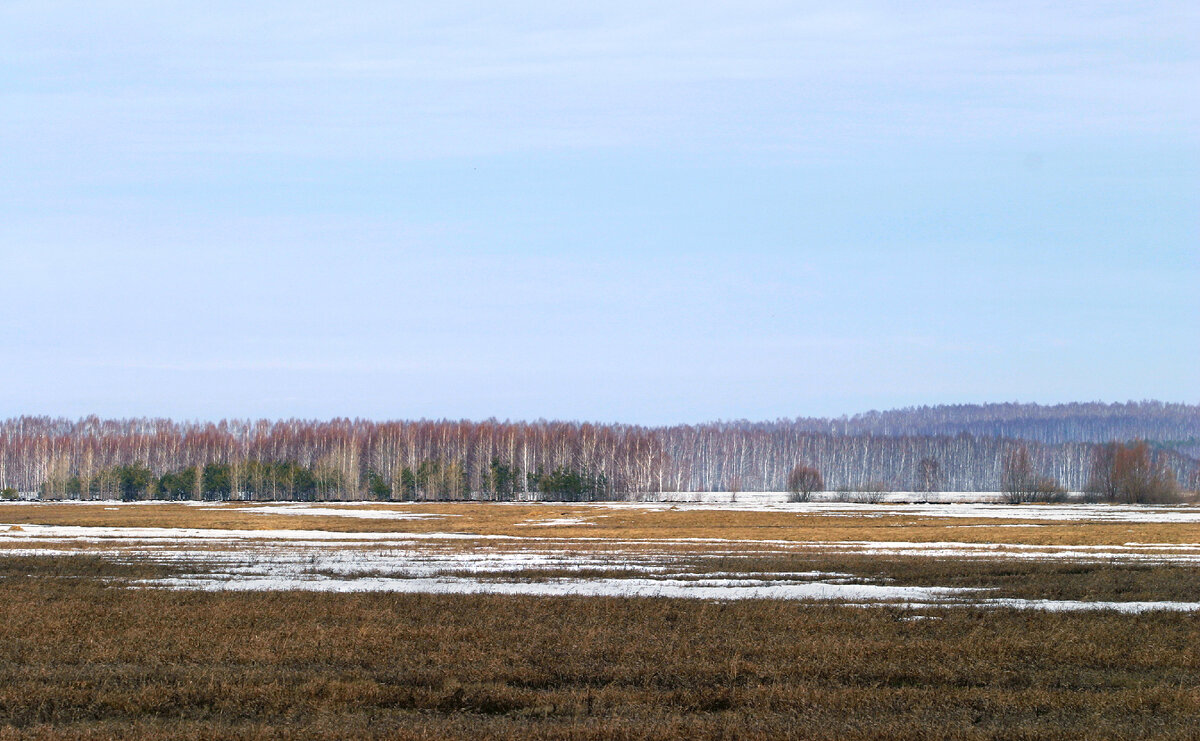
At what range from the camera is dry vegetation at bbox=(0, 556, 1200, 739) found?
12.9 metres

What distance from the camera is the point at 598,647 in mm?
18047

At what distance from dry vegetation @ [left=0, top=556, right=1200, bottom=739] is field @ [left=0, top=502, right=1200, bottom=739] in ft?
0.19

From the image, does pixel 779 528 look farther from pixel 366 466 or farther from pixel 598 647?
pixel 366 466

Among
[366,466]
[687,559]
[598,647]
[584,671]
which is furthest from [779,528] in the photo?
[366,466]

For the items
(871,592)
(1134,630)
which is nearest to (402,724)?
(1134,630)

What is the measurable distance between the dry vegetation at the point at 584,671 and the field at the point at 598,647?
56 millimetres

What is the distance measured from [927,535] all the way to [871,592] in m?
30.7

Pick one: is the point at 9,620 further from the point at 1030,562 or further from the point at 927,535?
the point at 927,535

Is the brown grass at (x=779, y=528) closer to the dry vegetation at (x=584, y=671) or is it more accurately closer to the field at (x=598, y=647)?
the field at (x=598, y=647)

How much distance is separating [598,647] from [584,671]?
6.56ft

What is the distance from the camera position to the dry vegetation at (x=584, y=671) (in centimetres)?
1287

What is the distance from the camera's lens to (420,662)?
1680 cm

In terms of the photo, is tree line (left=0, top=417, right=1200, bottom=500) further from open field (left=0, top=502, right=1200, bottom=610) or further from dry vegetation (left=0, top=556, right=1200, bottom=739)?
dry vegetation (left=0, top=556, right=1200, bottom=739)

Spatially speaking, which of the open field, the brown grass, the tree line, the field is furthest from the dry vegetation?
the tree line
